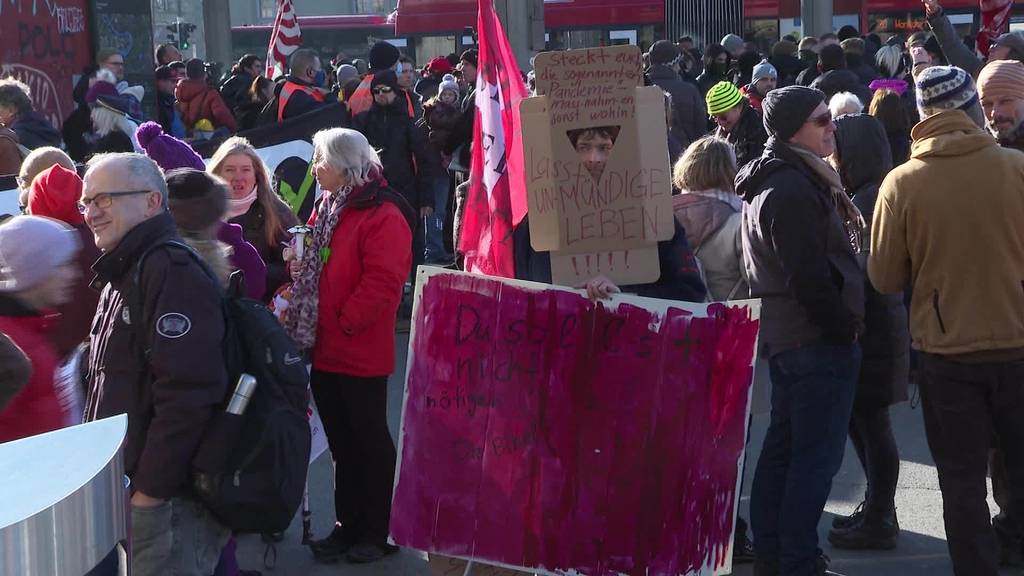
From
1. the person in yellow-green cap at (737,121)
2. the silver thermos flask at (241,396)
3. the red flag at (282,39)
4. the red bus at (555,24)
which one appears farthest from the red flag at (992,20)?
the red bus at (555,24)

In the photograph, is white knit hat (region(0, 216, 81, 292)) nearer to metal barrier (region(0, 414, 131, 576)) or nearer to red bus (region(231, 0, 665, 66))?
metal barrier (region(0, 414, 131, 576))

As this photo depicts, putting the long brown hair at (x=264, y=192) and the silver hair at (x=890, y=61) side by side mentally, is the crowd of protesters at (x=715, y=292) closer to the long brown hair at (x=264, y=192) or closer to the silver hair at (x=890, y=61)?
the long brown hair at (x=264, y=192)

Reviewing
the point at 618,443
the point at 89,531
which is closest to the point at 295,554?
the point at 618,443

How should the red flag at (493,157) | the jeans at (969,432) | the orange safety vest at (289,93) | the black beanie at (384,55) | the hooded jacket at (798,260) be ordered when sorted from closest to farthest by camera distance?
1. the jeans at (969,432)
2. the hooded jacket at (798,260)
3. the red flag at (493,157)
4. the orange safety vest at (289,93)
5. the black beanie at (384,55)

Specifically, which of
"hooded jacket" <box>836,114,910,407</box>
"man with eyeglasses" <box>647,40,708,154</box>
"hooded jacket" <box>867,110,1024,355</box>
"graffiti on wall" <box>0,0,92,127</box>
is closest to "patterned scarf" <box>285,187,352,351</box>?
"hooded jacket" <box>836,114,910,407</box>

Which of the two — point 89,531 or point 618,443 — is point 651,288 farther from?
point 89,531

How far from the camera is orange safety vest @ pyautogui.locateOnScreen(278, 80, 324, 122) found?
10320mm

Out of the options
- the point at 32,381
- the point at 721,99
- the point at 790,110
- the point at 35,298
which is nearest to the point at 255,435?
the point at 32,381

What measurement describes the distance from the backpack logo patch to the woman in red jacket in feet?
1.37

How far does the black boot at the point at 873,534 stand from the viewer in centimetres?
527

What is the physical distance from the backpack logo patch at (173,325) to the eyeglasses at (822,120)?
2.19 meters

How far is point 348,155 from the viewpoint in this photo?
5.12 meters

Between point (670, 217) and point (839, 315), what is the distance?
24.7 inches

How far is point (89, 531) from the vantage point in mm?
1797
